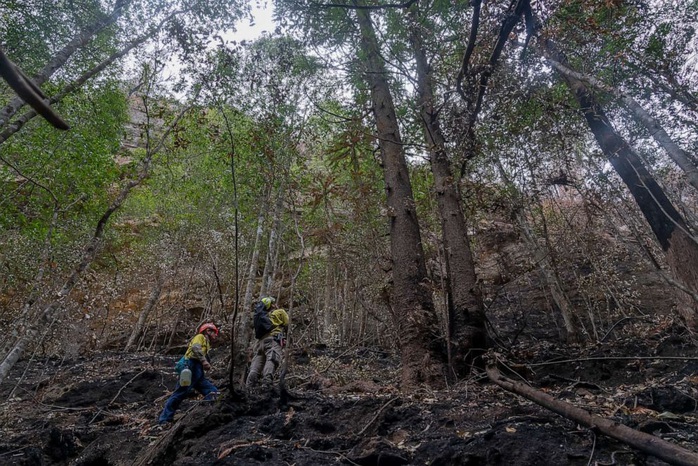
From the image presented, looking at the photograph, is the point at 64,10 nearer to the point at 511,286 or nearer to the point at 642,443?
the point at 642,443

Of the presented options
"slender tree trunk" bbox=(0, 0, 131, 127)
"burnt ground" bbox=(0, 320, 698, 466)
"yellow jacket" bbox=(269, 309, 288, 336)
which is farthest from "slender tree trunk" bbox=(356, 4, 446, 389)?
"slender tree trunk" bbox=(0, 0, 131, 127)

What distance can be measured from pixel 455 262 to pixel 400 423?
240cm

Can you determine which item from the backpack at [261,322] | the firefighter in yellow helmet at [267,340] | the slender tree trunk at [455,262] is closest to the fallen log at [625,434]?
the slender tree trunk at [455,262]

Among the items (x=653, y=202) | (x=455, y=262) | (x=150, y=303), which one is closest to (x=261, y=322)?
(x=455, y=262)

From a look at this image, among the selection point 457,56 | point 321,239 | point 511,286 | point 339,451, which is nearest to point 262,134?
point 321,239

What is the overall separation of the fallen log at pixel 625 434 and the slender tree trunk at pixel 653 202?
4.40 m

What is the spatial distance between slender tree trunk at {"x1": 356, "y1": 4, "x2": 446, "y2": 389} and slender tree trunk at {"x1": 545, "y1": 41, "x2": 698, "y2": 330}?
8.42 ft

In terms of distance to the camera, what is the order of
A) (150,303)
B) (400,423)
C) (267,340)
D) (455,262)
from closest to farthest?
(400,423) < (455,262) < (267,340) < (150,303)

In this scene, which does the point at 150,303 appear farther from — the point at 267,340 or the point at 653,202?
the point at 653,202

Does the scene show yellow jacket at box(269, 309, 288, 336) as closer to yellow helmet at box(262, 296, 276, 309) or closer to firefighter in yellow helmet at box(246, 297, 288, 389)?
firefighter in yellow helmet at box(246, 297, 288, 389)

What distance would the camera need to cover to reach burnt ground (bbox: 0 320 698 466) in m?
2.28

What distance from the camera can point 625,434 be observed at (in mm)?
1873

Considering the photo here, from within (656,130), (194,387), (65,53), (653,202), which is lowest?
(194,387)

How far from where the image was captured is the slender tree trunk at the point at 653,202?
5457 mm
